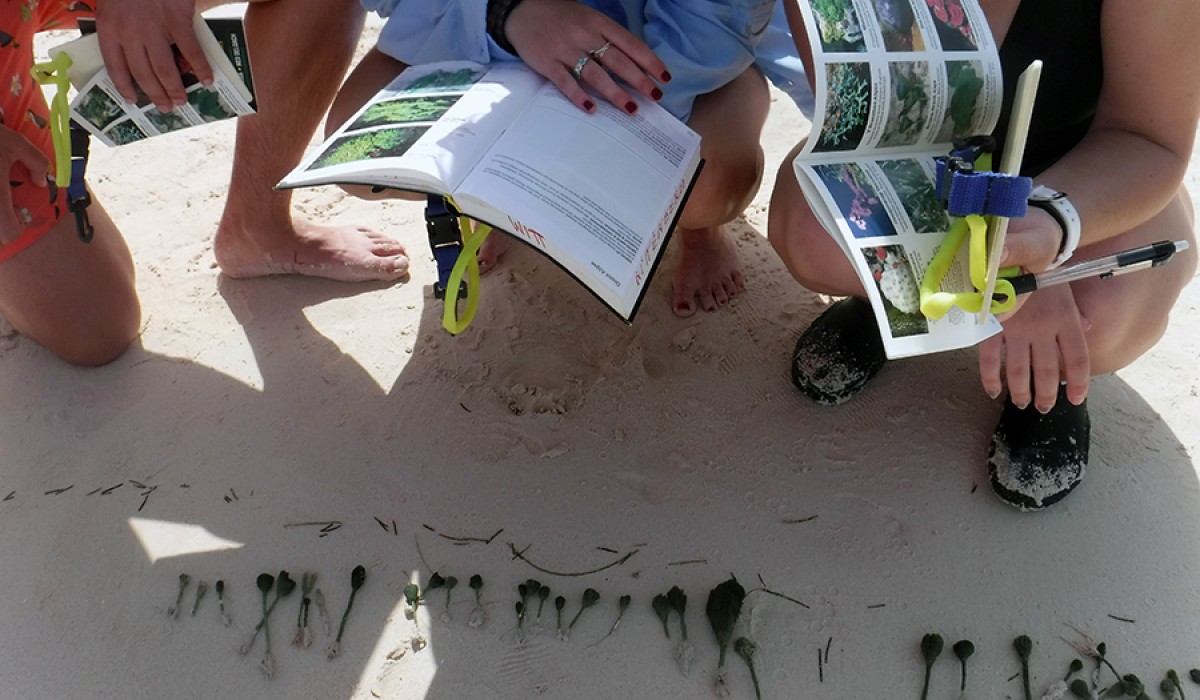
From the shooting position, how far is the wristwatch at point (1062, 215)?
1106mm

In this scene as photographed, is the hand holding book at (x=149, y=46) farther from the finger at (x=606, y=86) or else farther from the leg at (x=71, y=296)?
the finger at (x=606, y=86)

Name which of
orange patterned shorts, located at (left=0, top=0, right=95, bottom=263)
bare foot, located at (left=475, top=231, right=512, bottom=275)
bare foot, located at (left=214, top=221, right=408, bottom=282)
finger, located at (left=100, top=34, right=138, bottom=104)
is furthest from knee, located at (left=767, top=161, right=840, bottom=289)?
orange patterned shorts, located at (left=0, top=0, right=95, bottom=263)

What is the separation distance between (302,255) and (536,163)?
887 mm

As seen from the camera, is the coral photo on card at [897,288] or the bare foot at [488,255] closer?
the coral photo on card at [897,288]

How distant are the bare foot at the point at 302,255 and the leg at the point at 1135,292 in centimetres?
131

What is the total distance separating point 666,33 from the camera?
1.51 meters

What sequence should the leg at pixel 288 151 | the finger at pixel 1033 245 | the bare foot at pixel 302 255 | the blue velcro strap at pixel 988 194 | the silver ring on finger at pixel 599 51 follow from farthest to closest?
the bare foot at pixel 302 255 < the leg at pixel 288 151 < the silver ring on finger at pixel 599 51 < the finger at pixel 1033 245 < the blue velcro strap at pixel 988 194

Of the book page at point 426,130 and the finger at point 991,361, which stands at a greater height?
the book page at point 426,130

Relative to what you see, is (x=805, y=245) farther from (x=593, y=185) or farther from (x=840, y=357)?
(x=593, y=185)

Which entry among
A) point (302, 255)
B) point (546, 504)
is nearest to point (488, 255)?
point (302, 255)

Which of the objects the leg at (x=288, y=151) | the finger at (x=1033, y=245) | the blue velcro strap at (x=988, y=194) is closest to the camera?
the blue velcro strap at (x=988, y=194)

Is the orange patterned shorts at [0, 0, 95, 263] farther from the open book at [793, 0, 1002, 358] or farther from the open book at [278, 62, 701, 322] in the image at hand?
the open book at [793, 0, 1002, 358]

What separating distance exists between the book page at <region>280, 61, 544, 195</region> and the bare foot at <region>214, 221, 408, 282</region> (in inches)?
22.1

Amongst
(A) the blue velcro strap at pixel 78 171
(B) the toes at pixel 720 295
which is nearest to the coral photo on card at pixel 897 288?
(B) the toes at pixel 720 295
